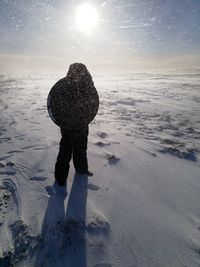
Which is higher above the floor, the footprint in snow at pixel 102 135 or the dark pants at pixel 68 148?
the dark pants at pixel 68 148

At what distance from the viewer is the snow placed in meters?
2.86

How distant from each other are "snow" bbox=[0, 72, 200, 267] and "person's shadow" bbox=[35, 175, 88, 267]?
0.01 meters

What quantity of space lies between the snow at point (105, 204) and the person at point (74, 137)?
0.93ft

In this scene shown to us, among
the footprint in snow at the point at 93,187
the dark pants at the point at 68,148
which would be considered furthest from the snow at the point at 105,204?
the dark pants at the point at 68,148

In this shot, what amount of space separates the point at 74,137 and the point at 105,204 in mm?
1245

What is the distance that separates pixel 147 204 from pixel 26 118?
666cm

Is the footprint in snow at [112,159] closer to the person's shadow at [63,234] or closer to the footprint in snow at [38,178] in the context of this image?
the person's shadow at [63,234]

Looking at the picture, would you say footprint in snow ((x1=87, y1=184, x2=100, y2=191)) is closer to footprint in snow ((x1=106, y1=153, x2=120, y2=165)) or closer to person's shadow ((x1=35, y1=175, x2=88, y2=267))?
person's shadow ((x1=35, y1=175, x2=88, y2=267))

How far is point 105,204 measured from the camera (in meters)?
3.76

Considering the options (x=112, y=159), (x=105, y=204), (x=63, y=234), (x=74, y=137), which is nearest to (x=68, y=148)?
(x=74, y=137)

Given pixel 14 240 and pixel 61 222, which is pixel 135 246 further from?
pixel 14 240

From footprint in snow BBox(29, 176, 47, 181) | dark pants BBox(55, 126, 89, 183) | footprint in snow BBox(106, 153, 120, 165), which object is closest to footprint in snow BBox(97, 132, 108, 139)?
footprint in snow BBox(106, 153, 120, 165)

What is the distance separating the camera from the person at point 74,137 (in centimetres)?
377

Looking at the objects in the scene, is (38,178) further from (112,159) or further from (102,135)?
(102,135)
